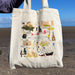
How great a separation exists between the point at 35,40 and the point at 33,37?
0.04 m

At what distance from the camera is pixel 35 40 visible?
1.85 metres

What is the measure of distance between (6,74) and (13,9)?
0.76 m

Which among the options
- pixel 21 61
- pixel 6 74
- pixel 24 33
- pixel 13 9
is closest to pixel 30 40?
pixel 24 33

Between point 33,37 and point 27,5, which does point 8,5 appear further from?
point 33,37

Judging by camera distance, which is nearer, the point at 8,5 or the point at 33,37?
the point at 33,37

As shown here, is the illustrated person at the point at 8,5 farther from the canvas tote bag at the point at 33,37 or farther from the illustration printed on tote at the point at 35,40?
the illustration printed on tote at the point at 35,40

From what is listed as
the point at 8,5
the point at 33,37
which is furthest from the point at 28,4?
the point at 33,37

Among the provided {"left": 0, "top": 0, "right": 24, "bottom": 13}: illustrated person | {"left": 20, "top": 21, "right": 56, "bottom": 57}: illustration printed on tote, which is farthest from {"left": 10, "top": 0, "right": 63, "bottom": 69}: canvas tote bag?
{"left": 0, "top": 0, "right": 24, "bottom": 13}: illustrated person

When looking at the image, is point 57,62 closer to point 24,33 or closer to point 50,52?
point 50,52

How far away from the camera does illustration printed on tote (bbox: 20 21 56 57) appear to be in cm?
185

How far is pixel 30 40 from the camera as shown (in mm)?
1854

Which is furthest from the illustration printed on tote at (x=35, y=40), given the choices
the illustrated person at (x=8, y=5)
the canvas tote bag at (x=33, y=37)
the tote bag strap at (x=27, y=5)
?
the illustrated person at (x=8, y=5)

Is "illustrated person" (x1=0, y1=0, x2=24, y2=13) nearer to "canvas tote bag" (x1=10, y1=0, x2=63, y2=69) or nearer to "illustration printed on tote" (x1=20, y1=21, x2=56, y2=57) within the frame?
"canvas tote bag" (x1=10, y1=0, x2=63, y2=69)

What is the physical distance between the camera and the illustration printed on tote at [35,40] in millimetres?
1853
